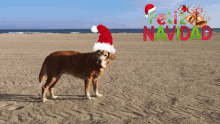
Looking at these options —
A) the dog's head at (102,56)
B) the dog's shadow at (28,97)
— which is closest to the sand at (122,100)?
the dog's shadow at (28,97)

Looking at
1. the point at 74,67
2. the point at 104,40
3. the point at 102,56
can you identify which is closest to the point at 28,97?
the point at 74,67

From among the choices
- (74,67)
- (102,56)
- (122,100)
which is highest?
(102,56)

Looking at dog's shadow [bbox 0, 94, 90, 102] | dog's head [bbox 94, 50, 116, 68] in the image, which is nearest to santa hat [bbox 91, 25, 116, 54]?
dog's head [bbox 94, 50, 116, 68]

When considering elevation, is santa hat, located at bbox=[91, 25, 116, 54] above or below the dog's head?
above

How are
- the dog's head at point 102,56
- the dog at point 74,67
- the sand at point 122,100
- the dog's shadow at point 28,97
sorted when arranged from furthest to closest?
1. the dog's shadow at point 28,97
2. the dog at point 74,67
3. the dog's head at point 102,56
4. the sand at point 122,100

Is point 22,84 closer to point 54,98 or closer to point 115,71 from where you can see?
point 54,98

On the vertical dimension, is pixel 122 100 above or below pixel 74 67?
below

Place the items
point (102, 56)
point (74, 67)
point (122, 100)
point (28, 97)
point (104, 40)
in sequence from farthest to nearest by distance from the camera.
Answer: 1. point (28, 97)
2. point (122, 100)
3. point (74, 67)
4. point (104, 40)
5. point (102, 56)

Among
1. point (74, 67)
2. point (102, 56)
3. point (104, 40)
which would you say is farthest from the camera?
point (74, 67)

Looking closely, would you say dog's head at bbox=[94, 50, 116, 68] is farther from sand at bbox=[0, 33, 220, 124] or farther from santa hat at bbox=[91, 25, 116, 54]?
sand at bbox=[0, 33, 220, 124]

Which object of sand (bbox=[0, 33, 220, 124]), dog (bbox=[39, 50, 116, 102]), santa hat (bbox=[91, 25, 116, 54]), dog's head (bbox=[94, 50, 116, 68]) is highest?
santa hat (bbox=[91, 25, 116, 54])

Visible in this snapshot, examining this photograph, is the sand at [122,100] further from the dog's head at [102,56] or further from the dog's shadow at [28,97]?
the dog's head at [102,56]

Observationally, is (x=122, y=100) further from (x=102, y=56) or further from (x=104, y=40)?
(x=104, y=40)

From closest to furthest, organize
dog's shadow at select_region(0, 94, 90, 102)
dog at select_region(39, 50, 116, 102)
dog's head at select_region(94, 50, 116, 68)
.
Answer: dog's head at select_region(94, 50, 116, 68)
dog at select_region(39, 50, 116, 102)
dog's shadow at select_region(0, 94, 90, 102)
